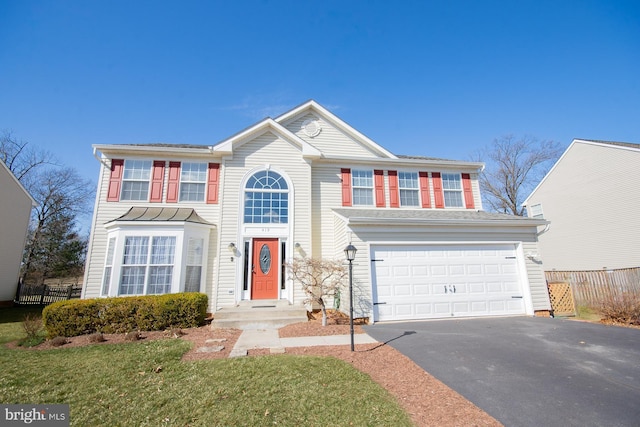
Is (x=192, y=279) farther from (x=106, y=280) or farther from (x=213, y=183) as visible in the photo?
(x=213, y=183)

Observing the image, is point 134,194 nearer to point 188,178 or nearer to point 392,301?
point 188,178

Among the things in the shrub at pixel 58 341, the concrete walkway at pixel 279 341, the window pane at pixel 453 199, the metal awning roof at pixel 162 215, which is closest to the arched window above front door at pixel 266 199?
the metal awning roof at pixel 162 215

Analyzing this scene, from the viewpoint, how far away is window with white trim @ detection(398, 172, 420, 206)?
1270 centimetres

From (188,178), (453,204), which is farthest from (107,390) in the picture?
(453,204)

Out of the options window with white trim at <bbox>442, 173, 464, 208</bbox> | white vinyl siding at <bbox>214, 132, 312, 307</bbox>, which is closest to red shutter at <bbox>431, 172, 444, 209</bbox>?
window with white trim at <bbox>442, 173, 464, 208</bbox>

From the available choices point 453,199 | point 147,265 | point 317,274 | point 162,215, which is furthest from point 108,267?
point 453,199

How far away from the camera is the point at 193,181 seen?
11.4 meters

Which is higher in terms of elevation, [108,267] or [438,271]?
[108,267]

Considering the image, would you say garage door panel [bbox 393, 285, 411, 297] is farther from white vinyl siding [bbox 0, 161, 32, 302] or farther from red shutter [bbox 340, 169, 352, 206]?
white vinyl siding [bbox 0, 161, 32, 302]

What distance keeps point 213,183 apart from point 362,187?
6.45 m

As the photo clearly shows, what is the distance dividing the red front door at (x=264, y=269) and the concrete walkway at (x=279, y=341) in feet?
8.77

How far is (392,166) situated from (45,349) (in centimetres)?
1293

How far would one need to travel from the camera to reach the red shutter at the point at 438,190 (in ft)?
42.2

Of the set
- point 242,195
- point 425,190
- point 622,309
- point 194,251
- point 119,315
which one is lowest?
point 622,309
